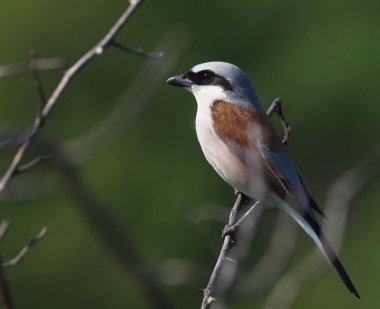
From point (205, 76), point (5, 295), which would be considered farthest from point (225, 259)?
point (205, 76)

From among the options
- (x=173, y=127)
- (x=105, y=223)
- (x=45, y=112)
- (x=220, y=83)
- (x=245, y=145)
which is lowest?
(x=173, y=127)

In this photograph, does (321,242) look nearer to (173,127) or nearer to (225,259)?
(225,259)

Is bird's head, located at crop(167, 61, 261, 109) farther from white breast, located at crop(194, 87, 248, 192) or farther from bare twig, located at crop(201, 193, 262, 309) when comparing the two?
bare twig, located at crop(201, 193, 262, 309)

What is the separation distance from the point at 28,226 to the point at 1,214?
0.78 ft

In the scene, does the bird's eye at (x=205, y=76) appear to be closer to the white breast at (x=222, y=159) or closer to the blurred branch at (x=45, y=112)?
the white breast at (x=222, y=159)

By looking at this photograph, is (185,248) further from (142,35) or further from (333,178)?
(142,35)

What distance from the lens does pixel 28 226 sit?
26.5 ft

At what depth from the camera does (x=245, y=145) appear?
15.4 ft

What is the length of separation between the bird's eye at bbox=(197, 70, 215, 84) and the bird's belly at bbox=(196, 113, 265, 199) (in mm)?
259

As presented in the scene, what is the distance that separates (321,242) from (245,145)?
2.13 feet

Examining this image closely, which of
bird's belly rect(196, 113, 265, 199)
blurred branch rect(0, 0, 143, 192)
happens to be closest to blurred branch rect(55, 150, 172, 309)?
bird's belly rect(196, 113, 265, 199)

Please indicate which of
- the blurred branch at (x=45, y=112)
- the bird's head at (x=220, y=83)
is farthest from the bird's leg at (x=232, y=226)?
the blurred branch at (x=45, y=112)

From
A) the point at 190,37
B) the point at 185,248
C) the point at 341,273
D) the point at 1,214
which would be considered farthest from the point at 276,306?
the point at 190,37

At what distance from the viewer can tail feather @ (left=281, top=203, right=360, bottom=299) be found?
417 cm
